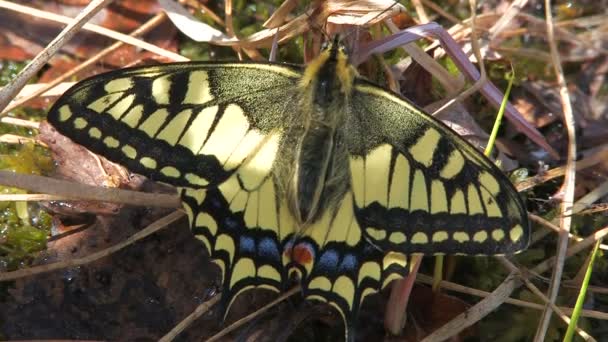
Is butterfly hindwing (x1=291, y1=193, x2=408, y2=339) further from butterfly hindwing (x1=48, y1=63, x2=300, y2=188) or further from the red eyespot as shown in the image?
butterfly hindwing (x1=48, y1=63, x2=300, y2=188)

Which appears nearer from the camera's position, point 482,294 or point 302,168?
point 302,168

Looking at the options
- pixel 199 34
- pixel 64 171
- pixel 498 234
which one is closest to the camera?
pixel 498 234

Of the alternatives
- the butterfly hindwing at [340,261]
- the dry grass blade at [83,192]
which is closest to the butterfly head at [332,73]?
the butterfly hindwing at [340,261]

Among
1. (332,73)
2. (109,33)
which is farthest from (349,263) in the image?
(109,33)

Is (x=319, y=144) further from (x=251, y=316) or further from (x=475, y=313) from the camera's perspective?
(x=475, y=313)

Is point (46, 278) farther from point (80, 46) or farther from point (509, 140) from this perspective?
point (509, 140)

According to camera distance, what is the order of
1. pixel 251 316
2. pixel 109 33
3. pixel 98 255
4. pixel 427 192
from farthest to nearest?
pixel 109 33
pixel 98 255
pixel 251 316
pixel 427 192

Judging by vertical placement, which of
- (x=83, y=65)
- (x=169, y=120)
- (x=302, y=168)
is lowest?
(x=302, y=168)

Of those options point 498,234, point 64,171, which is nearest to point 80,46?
point 64,171
